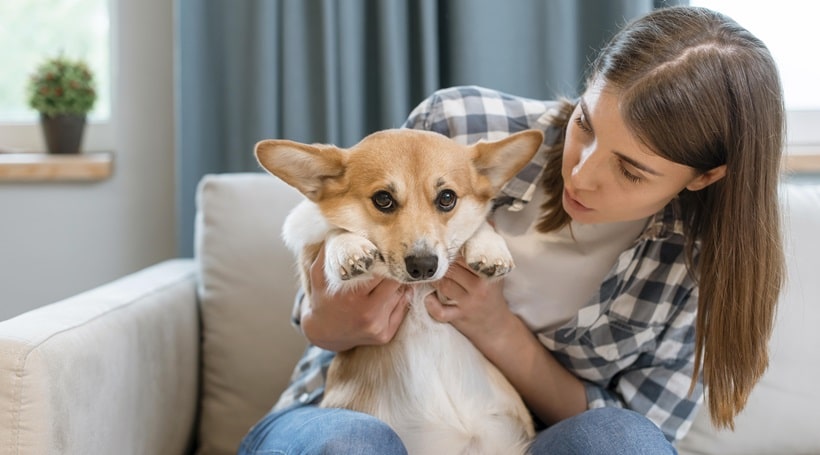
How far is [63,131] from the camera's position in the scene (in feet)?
8.13

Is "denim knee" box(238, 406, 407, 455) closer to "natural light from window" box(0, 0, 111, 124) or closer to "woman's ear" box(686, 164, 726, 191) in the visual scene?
"woman's ear" box(686, 164, 726, 191)

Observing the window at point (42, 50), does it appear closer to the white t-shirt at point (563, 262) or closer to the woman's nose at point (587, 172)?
the white t-shirt at point (563, 262)

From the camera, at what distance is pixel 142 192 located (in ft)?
8.36

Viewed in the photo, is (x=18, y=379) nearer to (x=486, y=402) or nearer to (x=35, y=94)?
(x=486, y=402)

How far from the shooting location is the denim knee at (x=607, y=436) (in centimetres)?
120

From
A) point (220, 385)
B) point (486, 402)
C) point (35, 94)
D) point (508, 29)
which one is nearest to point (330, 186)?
point (486, 402)

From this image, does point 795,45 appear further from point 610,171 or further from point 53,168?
point 53,168

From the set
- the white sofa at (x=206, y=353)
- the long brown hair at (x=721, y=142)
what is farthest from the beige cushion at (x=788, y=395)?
the long brown hair at (x=721, y=142)

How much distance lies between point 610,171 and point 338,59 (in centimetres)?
123

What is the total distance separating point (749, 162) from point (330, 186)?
0.72 meters

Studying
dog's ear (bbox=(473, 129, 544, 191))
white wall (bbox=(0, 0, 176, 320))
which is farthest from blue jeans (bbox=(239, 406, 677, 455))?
white wall (bbox=(0, 0, 176, 320))

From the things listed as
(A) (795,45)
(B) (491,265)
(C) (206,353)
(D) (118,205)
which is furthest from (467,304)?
(A) (795,45)

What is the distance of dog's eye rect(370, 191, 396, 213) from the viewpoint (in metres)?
1.29

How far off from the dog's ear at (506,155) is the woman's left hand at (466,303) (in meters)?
0.18
